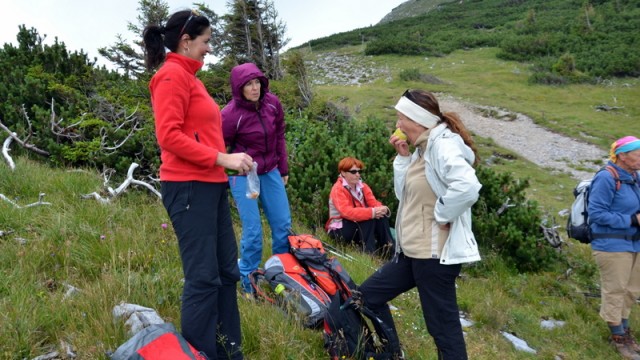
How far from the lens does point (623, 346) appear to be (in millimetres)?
5102

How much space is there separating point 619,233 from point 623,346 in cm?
127

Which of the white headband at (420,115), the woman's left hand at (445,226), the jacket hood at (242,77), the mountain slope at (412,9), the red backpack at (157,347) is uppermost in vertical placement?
the mountain slope at (412,9)

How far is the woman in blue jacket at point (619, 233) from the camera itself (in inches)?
191

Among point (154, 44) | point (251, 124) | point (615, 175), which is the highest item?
point (154, 44)

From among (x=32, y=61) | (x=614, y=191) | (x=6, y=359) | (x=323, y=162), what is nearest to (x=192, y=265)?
(x=6, y=359)

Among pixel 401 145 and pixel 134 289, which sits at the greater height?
pixel 401 145

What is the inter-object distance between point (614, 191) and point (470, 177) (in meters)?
3.00

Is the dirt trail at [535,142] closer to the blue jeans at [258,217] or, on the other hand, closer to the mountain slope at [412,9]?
the blue jeans at [258,217]

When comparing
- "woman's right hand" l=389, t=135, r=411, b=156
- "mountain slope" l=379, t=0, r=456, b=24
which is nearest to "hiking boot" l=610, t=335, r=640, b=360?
"woman's right hand" l=389, t=135, r=411, b=156

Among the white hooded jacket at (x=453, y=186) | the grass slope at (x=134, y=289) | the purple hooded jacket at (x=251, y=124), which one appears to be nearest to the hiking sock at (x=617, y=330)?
the grass slope at (x=134, y=289)

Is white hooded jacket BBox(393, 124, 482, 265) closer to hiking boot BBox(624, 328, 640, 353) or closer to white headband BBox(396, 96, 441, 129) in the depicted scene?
white headband BBox(396, 96, 441, 129)

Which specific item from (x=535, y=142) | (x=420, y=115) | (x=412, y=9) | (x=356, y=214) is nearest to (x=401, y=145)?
(x=420, y=115)

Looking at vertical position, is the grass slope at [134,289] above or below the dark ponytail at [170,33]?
below

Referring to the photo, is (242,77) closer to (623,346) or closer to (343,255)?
(343,255)
